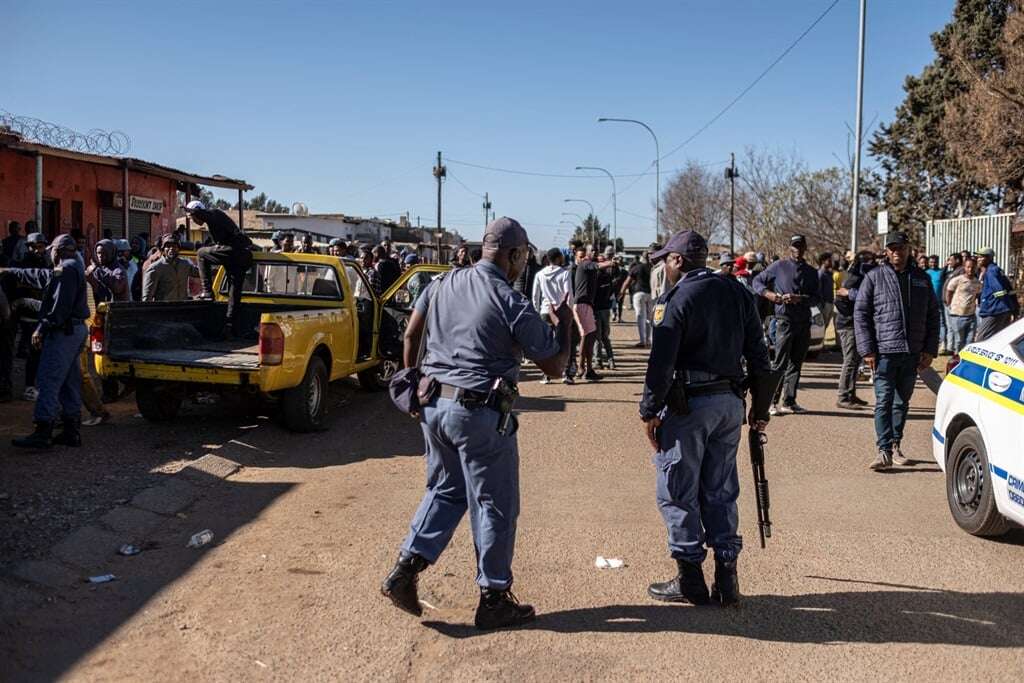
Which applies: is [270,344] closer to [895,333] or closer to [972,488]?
[895,333]

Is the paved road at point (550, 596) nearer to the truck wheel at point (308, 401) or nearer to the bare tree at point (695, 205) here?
the truck wheel at point (308, 401)

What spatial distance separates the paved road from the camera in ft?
13.8

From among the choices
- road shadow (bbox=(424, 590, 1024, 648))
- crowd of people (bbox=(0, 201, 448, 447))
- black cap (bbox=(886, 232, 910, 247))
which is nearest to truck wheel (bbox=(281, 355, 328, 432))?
crowd of people (bbox=(0, 201, 448, 447))

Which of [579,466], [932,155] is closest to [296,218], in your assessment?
[932,155]

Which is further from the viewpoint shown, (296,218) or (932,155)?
(296,218)

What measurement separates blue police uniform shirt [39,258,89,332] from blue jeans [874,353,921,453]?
6.58 metres

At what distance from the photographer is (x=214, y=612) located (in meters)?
4.80

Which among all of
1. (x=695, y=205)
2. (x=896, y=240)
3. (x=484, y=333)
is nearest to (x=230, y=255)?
(x=896, y=240)

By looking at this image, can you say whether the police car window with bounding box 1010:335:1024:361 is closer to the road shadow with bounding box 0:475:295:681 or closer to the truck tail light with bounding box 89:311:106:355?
the road shadow with bounding box 0:475:295:681

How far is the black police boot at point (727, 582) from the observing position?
15.7 feet

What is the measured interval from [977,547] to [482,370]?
135 inches

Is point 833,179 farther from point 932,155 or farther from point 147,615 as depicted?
point 147,615

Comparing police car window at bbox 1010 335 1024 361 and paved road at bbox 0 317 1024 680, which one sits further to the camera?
police car window at bbox 1010 335 1024 361

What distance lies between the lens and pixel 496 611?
450 cm
